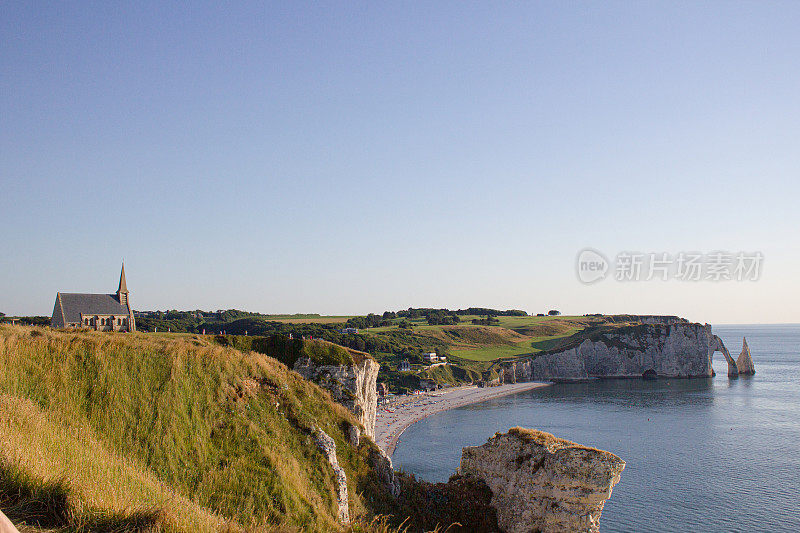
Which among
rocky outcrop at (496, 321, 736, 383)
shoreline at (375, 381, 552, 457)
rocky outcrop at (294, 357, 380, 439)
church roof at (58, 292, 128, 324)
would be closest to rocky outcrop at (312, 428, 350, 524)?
rocky outcrop at (294, 357, 380, 439)

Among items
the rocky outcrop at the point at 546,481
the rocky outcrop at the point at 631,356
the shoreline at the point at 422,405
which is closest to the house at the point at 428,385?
the shoreline at the point at 422,405

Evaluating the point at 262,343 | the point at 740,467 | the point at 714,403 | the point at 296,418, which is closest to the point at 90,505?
the point at 296,418

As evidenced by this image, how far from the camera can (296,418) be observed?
2516 centimetres

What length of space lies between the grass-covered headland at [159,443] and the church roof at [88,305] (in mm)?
47486

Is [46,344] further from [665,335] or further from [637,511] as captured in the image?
[665,335]

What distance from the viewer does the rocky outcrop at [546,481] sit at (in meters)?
26.6

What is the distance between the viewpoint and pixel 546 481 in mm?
27688

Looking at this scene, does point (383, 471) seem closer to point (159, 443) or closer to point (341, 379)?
point (341, 379)

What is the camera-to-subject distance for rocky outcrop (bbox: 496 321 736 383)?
17100cm

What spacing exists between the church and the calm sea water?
45.3m

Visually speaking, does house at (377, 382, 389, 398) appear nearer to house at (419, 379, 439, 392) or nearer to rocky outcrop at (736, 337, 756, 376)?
house at (419, 379, 439, 392)

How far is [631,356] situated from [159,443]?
188445 millimetres

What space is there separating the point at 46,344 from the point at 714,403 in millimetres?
141186

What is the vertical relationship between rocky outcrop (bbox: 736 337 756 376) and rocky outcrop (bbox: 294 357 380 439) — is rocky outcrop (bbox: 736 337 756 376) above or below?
below
